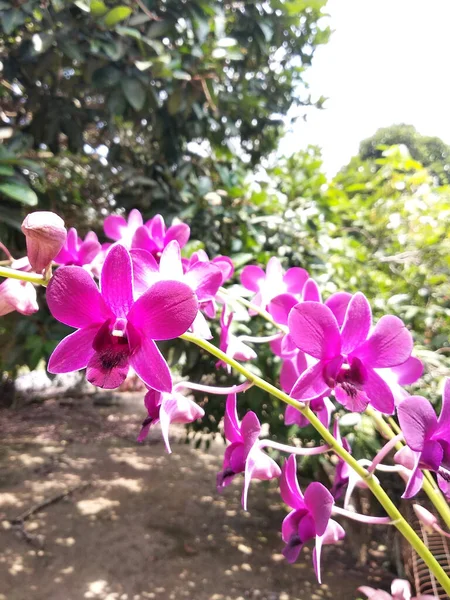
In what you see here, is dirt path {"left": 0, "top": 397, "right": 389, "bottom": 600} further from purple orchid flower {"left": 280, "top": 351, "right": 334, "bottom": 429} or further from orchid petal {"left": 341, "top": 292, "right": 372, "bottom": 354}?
orchid petal {"left": 341, "top": 292, "right": 372, "bottom": 354}

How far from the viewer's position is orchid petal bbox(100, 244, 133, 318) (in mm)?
285

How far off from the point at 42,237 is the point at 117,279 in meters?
0.08

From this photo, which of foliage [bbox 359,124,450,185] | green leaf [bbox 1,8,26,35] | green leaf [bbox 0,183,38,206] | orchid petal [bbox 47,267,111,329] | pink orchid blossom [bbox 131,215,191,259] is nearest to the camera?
orchid petal [bbox 47,267,111,329]

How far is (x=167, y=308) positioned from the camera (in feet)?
0.92

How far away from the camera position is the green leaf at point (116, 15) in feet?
3.85

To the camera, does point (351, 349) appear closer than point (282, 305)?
Yes

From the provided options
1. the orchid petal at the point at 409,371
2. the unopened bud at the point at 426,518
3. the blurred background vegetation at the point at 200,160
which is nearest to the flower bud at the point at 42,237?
the orchid petal at the point at 409,371

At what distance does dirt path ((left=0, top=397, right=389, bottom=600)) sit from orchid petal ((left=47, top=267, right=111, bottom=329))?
1.97m

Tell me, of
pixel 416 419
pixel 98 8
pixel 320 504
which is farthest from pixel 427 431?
pixel 98 8

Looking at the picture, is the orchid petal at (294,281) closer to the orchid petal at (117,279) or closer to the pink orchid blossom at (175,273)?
the pink orchid blossom at (175,273)

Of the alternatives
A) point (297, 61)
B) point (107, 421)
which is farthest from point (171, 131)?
point (107, 421)

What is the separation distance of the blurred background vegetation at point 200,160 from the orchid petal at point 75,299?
797 mm

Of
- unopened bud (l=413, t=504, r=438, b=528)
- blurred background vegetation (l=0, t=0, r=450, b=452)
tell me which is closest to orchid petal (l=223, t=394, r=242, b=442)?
unopened bud (l=413, t=504, r=438, b=528)

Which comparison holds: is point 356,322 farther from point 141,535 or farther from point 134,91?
point 141,535
